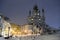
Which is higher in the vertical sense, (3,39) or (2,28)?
(2,28)

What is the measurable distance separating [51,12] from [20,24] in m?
1.61

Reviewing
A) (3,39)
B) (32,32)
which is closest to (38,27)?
(32,32)

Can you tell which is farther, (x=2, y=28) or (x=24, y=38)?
→ (x=2, y=28)

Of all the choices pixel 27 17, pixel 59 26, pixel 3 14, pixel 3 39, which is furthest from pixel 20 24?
pixel 59 26

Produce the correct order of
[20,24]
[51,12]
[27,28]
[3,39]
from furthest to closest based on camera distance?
1. [27,28]
2. [20,24]
3. [51,12]
4. [3,39]

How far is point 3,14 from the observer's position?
726 centimetres

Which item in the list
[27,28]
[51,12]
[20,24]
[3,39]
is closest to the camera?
[3,39]

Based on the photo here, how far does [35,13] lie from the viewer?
27.0ft

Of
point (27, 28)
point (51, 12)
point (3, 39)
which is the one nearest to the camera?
point (3, 39)

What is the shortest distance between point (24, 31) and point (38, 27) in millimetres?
785

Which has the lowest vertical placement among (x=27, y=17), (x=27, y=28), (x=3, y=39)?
(x=3, y=39)

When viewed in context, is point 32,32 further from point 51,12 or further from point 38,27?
point 51,12

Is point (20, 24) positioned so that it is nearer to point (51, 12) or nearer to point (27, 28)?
point (27, 28)

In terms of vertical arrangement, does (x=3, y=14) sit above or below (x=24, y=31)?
above
